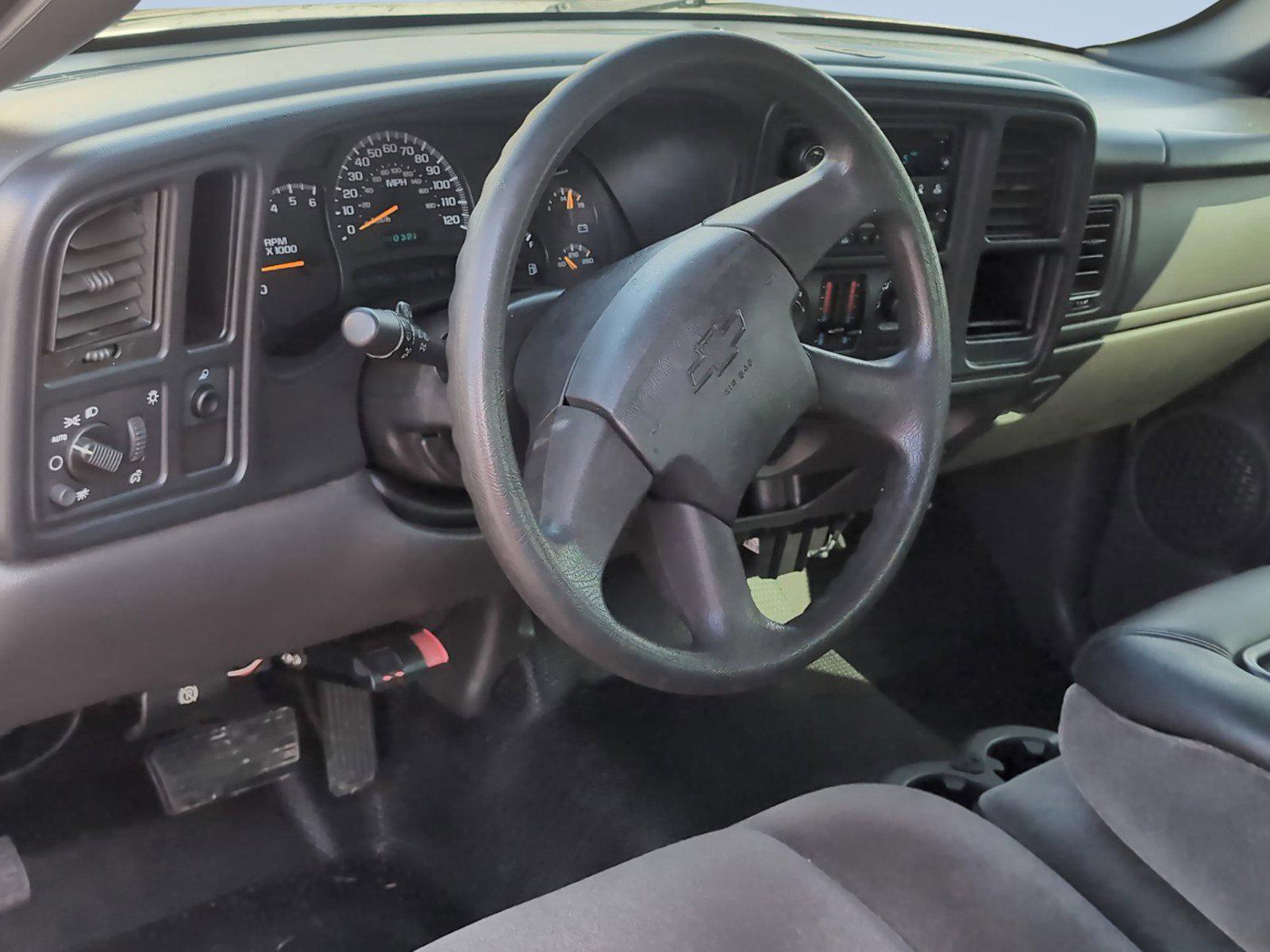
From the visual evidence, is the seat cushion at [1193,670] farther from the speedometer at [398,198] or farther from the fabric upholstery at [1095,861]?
the speedometer at [398,198]

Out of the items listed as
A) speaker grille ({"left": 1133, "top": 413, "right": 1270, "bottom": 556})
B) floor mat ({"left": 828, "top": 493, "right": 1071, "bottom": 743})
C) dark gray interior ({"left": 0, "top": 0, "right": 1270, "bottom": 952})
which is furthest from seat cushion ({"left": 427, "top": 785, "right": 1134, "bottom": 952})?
speaker grille ({"left": 1133, "top": 413, "right": 1270, "bottom": 556})

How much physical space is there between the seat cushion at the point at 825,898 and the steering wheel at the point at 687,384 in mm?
192

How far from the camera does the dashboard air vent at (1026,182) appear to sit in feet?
5.36

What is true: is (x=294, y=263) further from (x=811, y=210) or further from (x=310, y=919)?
(x=310, y=919)

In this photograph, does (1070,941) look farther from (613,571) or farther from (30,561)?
(30,561)

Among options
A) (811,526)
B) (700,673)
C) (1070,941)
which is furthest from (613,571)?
(1070,941)

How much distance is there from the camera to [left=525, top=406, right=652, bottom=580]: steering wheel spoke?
98cm

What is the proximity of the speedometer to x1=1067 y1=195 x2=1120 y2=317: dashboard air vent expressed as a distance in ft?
3.07

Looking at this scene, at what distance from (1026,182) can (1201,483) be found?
34.0 inches

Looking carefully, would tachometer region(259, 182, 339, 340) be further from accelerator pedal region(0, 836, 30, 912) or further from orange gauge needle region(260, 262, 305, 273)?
accelerator pedal region(0, 836, 30, 912)

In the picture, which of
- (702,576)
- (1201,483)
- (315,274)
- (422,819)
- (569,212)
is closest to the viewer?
(702,576)

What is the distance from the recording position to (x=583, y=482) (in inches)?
38.8

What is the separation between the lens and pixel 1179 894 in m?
1.17

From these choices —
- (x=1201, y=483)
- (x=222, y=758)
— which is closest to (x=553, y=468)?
(x=222, y=758)
